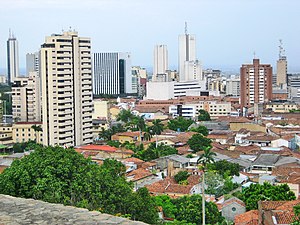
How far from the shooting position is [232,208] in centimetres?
1186

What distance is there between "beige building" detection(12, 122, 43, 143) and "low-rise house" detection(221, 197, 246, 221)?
16.7 m

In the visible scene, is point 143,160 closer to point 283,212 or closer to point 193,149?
point 193,149

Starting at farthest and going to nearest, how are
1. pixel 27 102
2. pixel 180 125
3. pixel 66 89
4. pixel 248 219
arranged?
Answer: pixel 27 102 → pixel 180 125 → pixel 66 89 → pixel 248 219

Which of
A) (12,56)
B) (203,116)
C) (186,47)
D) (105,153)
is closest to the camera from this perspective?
(105,153)

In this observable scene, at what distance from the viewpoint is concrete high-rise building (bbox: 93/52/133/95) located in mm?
60644

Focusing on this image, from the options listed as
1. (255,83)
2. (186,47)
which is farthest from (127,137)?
(186,47)

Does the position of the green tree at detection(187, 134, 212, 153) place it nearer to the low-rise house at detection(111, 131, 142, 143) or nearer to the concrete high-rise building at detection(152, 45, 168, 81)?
the low-rise house at detection(111, 131, 142, 143)

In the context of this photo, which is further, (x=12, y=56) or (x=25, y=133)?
(x=12, y=56)

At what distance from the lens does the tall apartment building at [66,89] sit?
78.3 feet

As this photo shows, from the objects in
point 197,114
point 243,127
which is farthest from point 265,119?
point 197,114

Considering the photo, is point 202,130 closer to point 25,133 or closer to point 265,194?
point 25,133

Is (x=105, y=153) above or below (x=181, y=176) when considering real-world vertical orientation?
above

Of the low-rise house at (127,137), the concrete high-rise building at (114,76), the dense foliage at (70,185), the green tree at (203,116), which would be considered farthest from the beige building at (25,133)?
the concrete high-rise building at (114,76)

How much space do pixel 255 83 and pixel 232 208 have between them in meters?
29.0
